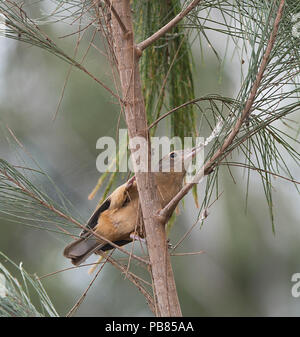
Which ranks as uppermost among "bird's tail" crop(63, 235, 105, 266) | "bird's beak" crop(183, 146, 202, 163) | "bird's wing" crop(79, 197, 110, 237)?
"bird's beak" crop(183, 146, 202, 163)

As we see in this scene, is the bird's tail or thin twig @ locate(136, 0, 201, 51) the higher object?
thin twig @ locate(136, 0, 201, 51)

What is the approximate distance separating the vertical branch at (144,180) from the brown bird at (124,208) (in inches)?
19.1

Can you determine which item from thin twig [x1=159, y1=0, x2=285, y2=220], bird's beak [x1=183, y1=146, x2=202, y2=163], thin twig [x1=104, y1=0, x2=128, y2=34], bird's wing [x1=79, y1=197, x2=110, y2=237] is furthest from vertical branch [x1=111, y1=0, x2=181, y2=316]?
bird's wing [x1=79, y1=197, x2=110, y2=237]

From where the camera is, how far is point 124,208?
7.52 feet

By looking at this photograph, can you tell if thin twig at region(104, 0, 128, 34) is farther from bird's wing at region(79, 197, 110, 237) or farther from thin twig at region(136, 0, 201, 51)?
bird's wing at region(79, 197, 110, 237)

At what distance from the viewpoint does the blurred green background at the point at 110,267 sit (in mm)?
6215

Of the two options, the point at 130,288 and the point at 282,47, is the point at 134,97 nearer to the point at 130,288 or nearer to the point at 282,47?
the point at 282,47

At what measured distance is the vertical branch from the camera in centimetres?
160

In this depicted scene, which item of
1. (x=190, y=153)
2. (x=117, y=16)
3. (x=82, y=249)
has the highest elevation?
(x=117, y=16)

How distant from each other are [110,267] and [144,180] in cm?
440

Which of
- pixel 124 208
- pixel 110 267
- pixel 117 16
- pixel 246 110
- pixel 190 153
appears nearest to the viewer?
pixel 246 110

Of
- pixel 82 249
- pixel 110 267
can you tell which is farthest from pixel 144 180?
pixel 110 267

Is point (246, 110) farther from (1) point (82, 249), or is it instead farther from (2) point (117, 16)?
(1) point (82, 249)

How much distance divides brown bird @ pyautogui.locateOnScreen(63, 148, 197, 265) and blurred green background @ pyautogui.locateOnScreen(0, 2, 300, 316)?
354 cm
